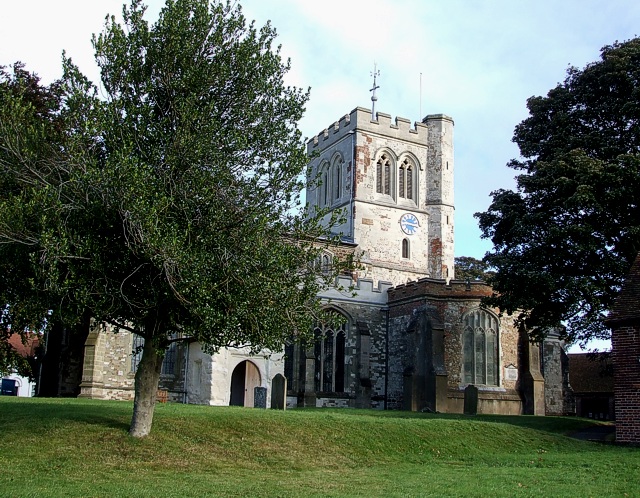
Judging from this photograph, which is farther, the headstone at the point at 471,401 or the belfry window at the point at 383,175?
the belfry window at the point at 383,175

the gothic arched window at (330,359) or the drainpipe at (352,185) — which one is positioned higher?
the drainpipe at (352,185)

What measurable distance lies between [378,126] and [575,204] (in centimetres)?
2765

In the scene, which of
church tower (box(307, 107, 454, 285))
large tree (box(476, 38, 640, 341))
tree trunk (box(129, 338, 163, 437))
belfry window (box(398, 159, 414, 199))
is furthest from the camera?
belfry window (box(398, 159, 414, 199))

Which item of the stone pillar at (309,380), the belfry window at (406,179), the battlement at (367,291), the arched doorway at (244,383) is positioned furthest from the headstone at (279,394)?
the belfry window at (406,179)

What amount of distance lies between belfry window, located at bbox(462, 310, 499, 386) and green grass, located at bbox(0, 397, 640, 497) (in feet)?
41.2

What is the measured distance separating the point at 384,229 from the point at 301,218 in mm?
30735

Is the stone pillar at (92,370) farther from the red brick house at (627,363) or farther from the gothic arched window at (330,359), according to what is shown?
the red brick house at (627,363)

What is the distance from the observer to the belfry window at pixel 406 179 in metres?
47.8

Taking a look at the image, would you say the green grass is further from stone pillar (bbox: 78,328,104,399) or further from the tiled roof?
the tiled roof

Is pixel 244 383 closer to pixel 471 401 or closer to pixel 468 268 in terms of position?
pixel 471 401

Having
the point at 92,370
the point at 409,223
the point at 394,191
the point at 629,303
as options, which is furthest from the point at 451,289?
the point at 92,370

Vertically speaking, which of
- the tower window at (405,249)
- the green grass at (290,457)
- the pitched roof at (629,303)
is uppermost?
the tower window at (405,249)

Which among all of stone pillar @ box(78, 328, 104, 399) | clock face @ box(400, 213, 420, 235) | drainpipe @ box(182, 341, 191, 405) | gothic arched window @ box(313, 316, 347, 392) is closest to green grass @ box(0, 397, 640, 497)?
stone pillar @ box(78, 328, 104, 399)

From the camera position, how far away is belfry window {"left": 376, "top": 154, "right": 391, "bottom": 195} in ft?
155
